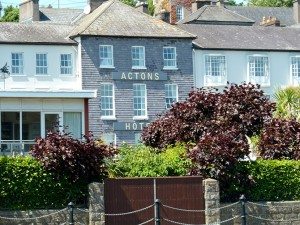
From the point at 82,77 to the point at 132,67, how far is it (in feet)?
11.0

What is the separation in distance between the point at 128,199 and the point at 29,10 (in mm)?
48401

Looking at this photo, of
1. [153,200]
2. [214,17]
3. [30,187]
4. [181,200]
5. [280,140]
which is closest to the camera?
[30,187]

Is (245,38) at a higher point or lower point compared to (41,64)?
higher

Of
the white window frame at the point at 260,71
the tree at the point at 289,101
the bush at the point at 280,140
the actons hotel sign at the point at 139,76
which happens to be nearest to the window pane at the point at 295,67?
the white window frame at the point at 260,71

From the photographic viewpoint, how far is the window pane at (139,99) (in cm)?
5938

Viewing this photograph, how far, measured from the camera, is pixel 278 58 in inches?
2511

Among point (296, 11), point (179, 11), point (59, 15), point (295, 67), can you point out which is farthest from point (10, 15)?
point (295, 67)

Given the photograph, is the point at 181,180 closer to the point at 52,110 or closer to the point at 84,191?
the point at 84,191

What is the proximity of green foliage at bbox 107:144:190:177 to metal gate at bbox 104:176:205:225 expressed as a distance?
3.50ft

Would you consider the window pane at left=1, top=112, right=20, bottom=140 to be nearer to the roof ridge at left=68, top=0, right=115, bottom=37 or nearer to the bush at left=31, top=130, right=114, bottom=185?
the bush at left=31, top=130, right=114, bottom=185

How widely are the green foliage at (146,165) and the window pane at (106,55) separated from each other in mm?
29473

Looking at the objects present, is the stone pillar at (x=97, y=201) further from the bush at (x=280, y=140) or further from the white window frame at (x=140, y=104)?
the white window frame at (x=140, y=104)

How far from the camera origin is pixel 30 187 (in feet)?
87.9

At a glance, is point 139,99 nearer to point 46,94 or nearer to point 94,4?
point 94,4
